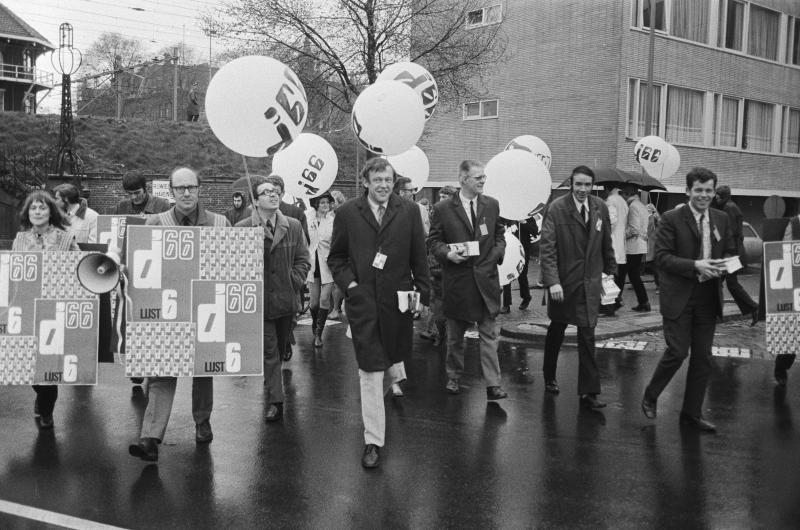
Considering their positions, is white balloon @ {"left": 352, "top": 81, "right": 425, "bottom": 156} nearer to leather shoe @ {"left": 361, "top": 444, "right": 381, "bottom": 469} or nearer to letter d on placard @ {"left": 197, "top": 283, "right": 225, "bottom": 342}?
letter d on placard @ {"left": 197, "top": 283, "right": 225, "bottom": 342}

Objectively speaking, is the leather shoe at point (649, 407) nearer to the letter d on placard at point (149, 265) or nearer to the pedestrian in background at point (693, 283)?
the pedestrian in background at point (693, 283)

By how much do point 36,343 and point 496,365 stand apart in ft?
12.2

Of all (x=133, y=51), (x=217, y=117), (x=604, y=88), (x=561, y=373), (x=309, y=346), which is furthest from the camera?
(x=133, y=51)

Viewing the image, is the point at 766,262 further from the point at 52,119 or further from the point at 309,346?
the point at 52,119

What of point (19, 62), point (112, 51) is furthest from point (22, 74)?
point (112, 51)

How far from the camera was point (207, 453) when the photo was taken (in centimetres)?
581

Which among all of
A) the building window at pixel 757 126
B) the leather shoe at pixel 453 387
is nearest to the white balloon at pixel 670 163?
the leather shoe at pixel 453 387

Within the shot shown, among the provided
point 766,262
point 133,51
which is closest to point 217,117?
point 766,262

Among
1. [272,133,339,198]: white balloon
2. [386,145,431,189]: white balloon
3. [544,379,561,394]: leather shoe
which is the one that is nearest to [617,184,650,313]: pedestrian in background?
[386,145,431,189]: white balloon

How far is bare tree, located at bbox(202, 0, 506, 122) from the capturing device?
69.0 ft

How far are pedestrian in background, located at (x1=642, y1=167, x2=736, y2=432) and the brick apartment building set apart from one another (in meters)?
18.3

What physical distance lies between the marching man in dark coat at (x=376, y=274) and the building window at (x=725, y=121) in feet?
82.5

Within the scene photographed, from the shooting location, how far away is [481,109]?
2902 centimetres

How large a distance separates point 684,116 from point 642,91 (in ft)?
7.60
